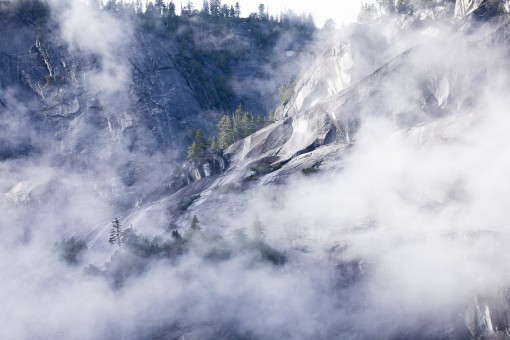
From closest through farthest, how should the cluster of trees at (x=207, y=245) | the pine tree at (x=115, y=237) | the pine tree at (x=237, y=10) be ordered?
1. the cluster of trees at (x=207, y=245)
2. the pine tree at (x=115, y=237)
3. the pine tree at (x=237, y=10)

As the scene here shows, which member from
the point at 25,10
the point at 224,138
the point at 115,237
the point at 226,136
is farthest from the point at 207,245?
the point at 25,10

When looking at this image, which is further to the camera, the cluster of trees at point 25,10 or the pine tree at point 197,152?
the cluster of trees at point 25,10

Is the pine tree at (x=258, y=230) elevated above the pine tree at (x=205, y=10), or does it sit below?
below

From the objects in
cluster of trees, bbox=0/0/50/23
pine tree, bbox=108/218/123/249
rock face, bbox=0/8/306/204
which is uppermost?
cluster of trees, bbox=0/0/50/23

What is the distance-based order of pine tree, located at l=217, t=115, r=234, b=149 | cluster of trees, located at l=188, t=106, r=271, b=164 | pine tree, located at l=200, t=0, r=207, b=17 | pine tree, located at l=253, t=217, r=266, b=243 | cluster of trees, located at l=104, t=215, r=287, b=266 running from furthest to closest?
pine tree, located at l=200, t=0, r=207, b=17 < pine tree, located at l=217, t=115, r=234, b=149 < cluster of trees, located at l=188, t=106, r=271, b=164 < pine tree, located at l=253, t=217, r=266, b=243 < cluster of trees, located at l=104, t=215, r=287, b=266

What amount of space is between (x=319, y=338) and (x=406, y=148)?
23642 millimetres

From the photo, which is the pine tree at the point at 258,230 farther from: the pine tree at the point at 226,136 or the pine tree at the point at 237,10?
the pine tree at the point at 237,10

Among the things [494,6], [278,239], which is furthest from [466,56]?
[278,239]

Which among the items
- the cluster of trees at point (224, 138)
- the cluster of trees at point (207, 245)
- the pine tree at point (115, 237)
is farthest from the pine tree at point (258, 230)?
the cluster of trees at point (224, 138)

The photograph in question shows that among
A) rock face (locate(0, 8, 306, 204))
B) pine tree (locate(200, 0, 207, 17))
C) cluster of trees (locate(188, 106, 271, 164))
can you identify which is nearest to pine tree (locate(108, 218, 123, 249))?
cluster of trees (locate(188, 106, 271, 164))

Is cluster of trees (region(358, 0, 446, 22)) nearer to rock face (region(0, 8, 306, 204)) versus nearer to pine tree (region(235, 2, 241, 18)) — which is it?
rock face (region(0, 8, 306, 204))

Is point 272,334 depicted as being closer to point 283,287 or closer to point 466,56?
point 283,287

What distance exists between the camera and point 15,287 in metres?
59.9

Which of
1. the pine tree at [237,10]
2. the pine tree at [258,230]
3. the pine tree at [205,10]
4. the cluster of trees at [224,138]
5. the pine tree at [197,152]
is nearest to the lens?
the pine tree at [258,230]
